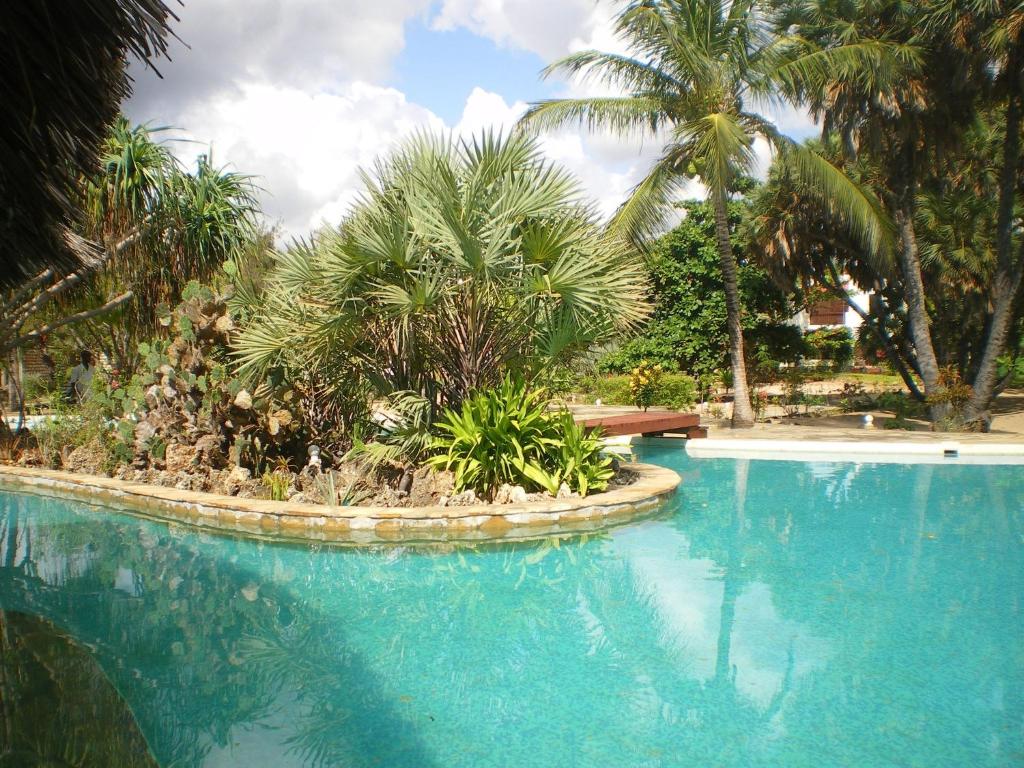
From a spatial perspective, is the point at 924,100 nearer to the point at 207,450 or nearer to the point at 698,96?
the point at 698,96

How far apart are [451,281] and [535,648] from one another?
507 centimetres

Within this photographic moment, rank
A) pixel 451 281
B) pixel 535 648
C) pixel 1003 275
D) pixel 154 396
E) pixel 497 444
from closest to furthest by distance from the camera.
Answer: pixel 535 648, pixel 497 444, pixel 451 281, pixel 154 396, pixel 1003 275

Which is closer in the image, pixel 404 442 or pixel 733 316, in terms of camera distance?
pixel 404 442

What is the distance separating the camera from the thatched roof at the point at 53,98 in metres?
2.64

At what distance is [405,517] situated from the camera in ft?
25.3

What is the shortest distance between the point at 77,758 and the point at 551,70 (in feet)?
47.5

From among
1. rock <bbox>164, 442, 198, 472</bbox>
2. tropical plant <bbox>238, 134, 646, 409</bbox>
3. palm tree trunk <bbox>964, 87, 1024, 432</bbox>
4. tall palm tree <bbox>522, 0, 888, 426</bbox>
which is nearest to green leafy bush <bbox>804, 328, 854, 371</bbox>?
palm tree trunk <bbox>964, 87, 1024, 432</bbox>

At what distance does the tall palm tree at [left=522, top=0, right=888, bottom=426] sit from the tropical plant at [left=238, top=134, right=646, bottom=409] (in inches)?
232

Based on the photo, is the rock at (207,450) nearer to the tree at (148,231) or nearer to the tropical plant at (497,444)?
the tree at (148,231)

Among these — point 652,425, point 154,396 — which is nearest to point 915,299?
point 652,425

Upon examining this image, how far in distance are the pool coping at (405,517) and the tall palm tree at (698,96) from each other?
8.00 meters

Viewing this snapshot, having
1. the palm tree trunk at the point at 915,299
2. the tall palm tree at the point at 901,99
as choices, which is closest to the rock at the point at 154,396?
the tall palm tree at the point at 901,99

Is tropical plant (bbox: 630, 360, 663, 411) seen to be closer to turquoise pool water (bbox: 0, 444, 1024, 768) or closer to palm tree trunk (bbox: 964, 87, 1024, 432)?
palm tree trunk (bbox: 964, 87, 1024, 432)

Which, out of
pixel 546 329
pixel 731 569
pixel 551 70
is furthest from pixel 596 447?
pixel 551 70
